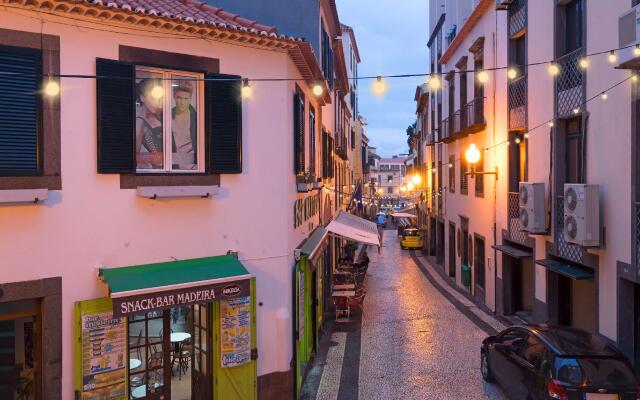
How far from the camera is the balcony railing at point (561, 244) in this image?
12.9 m

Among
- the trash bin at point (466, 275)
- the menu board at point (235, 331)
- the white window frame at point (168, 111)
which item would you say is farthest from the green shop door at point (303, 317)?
the trash bin at point (466, 275)

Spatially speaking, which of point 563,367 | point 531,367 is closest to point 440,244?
point 531,367

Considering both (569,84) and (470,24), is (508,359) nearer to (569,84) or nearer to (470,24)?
(569,84)

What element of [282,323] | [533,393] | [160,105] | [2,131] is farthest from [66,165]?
[533,393]

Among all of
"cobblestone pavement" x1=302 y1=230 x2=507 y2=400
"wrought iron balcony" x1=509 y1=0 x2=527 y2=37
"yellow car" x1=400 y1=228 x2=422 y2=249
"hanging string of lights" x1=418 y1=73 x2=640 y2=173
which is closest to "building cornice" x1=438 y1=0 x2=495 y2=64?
"wrought iron balcony" x1=509 y1=0 x2=527 y2=37

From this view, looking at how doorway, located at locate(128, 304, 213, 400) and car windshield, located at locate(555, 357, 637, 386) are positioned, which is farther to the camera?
doorway, located at locate(128, 304, 213, 400)

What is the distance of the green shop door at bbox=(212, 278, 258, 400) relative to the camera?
9.62 m

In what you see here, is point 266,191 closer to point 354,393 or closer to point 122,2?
point 122,2

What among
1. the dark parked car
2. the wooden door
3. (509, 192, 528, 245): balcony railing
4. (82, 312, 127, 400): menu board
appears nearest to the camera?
(82, 312, 127, 400): menu board

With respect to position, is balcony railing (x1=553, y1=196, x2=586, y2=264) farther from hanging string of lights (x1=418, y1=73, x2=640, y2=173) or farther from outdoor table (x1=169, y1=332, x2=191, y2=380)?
outdoor table (x1=169, y1=332, x2=191, y2=380)

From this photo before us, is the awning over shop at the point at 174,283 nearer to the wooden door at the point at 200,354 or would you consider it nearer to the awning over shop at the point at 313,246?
the wooden door at the point at 200,354

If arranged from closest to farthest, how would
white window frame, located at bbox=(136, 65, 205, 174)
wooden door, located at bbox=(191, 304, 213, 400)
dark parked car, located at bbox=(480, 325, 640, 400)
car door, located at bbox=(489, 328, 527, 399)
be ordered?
dark parked car, located at bbox=(480, 325, 640, 400) < white window frame, located at bbox=(136, 65, 205, 174) < wooden door, located at bbox=(191, 304, 213, 400) < car door, located at bbox=(489, 328, 527, 399)

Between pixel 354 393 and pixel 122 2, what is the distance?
8569 mm

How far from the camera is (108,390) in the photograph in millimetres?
8359
